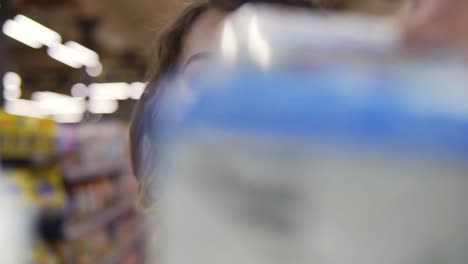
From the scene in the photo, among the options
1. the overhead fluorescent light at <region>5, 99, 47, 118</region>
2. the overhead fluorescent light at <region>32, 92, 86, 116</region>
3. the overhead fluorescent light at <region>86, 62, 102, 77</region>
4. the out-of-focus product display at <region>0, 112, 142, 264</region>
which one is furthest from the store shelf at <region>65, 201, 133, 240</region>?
the overhead fluorescent light at <region>32, 92, 86, 116</region>

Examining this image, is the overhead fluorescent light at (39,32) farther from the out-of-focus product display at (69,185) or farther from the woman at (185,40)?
the woman at (185,40)

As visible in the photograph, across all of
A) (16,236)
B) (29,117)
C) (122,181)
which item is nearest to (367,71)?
(16,236)

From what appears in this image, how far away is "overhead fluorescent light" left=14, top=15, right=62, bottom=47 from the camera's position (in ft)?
15.1

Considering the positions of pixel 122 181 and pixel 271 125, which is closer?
pixel 271 125

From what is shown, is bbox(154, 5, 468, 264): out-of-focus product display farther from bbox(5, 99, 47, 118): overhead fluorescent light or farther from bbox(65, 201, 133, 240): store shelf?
bbox(65, 201, 133, 240): store shelf

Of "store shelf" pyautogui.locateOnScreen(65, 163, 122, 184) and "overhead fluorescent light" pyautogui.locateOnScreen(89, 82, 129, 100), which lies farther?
"overhead fluorescent light" pyautogui.locateOnScreen(89, 82, 129, 100)

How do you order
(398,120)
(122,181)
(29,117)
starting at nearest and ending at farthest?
(398,120)
(29,117)
(122,181)

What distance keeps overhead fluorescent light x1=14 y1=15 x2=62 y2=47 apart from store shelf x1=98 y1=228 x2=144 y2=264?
1.89 m

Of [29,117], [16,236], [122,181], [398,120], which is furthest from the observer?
[122,181]

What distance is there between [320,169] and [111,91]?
10.6 metres

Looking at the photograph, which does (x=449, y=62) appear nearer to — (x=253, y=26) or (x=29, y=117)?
(x=253, y=26)

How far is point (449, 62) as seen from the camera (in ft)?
0.65

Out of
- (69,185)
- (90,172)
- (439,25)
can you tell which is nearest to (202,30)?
(439,25)

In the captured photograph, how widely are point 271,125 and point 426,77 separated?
0.06 meters
